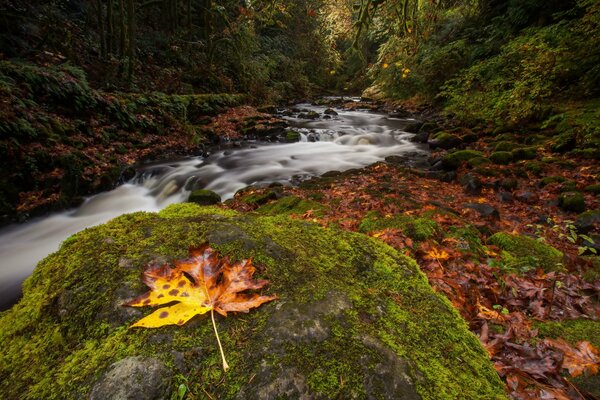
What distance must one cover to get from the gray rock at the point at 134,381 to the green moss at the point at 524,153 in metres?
9.59

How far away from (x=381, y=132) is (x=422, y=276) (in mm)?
13654

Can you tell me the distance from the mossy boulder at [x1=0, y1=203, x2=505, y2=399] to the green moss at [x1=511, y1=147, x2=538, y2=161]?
854cm

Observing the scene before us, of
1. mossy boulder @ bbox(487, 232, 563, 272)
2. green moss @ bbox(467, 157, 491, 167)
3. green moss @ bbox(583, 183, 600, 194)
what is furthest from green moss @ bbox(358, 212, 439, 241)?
green moss @ bbox(467, 157, 491, 167)

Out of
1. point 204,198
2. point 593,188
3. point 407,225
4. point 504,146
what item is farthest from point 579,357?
point 504,146

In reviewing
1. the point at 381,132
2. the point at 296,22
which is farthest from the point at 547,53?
the point at 296,22

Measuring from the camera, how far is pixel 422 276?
5.08ft

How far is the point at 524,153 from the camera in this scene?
26.8 ft

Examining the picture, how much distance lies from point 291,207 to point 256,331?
14.3 ft

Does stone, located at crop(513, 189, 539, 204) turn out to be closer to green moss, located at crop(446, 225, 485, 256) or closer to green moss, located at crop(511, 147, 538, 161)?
green moss, located at crop(511, 147, 538, 161)

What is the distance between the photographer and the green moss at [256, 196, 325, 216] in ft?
16.7

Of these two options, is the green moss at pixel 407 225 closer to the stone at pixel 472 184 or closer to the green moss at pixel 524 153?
the stone at pixel 472 184

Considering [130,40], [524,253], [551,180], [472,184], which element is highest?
[130,40]

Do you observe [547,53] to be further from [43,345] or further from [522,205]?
[43,345]

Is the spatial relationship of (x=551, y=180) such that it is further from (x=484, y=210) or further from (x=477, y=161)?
(x=484, y=210)
